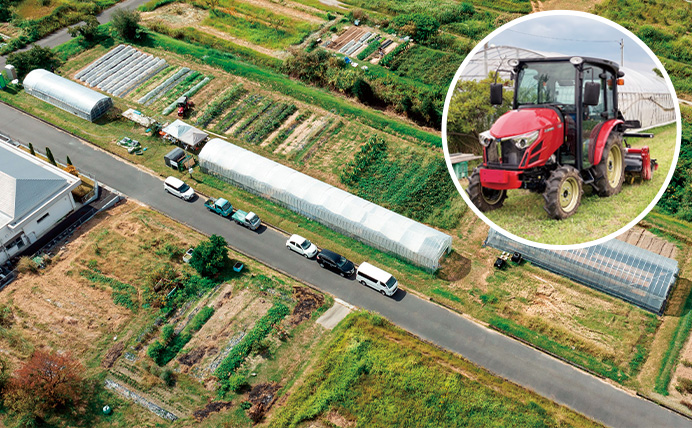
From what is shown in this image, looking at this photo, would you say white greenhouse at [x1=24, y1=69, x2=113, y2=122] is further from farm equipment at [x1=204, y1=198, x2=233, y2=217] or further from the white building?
farm equipment at [x1=204, y1=198, x2=233, y2=217]

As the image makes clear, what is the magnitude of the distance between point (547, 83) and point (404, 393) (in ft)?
85.2

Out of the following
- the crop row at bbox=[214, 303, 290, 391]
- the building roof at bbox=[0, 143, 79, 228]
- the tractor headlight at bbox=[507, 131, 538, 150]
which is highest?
the tractor headlight at bbox=[507, 131, 538, 150]

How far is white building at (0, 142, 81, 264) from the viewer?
48625 mm

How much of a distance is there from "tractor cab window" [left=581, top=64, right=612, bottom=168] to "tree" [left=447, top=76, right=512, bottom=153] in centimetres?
231

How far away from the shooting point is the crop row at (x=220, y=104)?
63531 mm

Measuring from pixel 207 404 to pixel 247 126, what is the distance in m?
32.3

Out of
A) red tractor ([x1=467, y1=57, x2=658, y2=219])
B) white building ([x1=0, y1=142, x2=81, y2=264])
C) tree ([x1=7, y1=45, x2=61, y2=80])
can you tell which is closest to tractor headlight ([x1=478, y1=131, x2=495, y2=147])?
red tractor ([x1=467, y1=57, x2=658, y2=219])

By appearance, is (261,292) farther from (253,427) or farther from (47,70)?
(47,70)

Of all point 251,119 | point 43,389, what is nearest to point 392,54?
point 251,119

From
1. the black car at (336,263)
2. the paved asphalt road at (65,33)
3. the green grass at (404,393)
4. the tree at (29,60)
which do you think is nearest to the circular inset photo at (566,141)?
the green grass at (404,393)

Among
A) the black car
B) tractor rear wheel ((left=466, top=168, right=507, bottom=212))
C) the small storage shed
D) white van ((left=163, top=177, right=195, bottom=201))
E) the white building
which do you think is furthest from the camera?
the small storage shed

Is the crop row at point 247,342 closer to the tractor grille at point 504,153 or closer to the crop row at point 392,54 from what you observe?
the tractor grille at point 504,153

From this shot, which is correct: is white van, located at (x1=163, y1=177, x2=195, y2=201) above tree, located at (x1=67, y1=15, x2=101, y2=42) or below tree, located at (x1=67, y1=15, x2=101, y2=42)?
below

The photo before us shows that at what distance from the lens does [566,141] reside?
1778 centimetres
